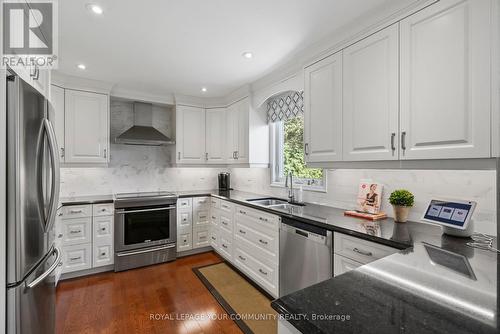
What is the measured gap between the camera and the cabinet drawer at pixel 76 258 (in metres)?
2.81

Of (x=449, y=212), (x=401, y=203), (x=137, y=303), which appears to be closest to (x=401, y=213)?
(x=401, y=203)

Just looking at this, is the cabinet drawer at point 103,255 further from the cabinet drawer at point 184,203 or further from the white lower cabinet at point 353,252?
the white lower cabinet at point 353,252

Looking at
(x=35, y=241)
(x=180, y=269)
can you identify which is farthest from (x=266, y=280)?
(x=35, y=241)

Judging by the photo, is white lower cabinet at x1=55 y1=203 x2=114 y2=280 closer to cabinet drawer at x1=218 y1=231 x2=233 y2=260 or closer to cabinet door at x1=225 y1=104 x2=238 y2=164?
cabinet drawer at x1=218 y1=231 x2=233 y2=260

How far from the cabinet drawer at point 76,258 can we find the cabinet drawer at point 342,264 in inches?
113

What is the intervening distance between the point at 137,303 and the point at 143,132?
2275 mm

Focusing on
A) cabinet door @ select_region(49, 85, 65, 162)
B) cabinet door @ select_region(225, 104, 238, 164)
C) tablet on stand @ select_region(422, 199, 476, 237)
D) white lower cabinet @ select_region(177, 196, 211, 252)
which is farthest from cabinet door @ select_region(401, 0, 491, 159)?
cabinet door @ select_region(49, 85, 65, 162)

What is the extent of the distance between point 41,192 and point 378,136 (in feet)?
6.99

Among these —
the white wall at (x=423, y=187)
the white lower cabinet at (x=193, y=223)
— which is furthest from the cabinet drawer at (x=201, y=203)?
the white wall at (x=423, y=187)

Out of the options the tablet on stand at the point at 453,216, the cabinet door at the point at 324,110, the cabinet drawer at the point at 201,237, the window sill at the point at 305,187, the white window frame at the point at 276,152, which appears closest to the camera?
the tablet on stand at the point at 453,216

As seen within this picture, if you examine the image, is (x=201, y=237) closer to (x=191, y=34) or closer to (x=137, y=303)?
(x=137, y=303)

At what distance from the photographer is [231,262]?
3.09 m

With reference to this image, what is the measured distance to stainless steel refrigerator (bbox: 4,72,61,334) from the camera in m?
Answer: 1.12

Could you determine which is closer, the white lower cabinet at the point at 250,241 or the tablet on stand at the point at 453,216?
the tablet on stand at the point at 453,216
